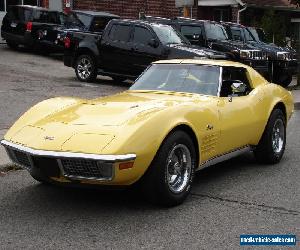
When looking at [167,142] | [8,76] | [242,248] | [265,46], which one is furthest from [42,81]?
[242,248]

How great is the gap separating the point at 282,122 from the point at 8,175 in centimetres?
368

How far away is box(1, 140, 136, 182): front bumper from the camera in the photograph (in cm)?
472

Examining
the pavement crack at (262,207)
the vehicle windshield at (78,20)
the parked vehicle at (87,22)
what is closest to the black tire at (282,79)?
the parked vehicle at (87,22)

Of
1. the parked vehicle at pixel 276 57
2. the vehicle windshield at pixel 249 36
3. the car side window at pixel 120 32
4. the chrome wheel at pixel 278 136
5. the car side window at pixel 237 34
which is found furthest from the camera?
the vehicle windshield at pixel 249 36

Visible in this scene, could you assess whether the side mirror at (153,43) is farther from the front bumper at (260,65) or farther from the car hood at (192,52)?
the front bumper at (260,65)

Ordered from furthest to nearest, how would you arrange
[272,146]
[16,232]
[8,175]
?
[272,146] < [8,175] < [16,232]

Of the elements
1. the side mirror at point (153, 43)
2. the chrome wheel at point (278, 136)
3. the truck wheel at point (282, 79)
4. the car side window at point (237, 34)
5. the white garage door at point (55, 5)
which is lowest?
the truck wheel at point (282, 79)

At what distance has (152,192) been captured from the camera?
511 cm

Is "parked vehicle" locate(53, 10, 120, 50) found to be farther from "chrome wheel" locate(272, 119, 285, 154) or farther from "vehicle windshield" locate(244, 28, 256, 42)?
A: "chrome wheel" locate(272, 119, 285, 154)

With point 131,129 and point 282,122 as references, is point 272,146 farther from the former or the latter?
point 131,129

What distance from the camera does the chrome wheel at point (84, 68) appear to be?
15648mm

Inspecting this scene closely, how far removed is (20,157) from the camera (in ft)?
17.1

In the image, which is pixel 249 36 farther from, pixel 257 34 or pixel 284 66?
pixel 284 66

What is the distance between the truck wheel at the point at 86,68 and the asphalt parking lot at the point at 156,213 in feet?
27.5
